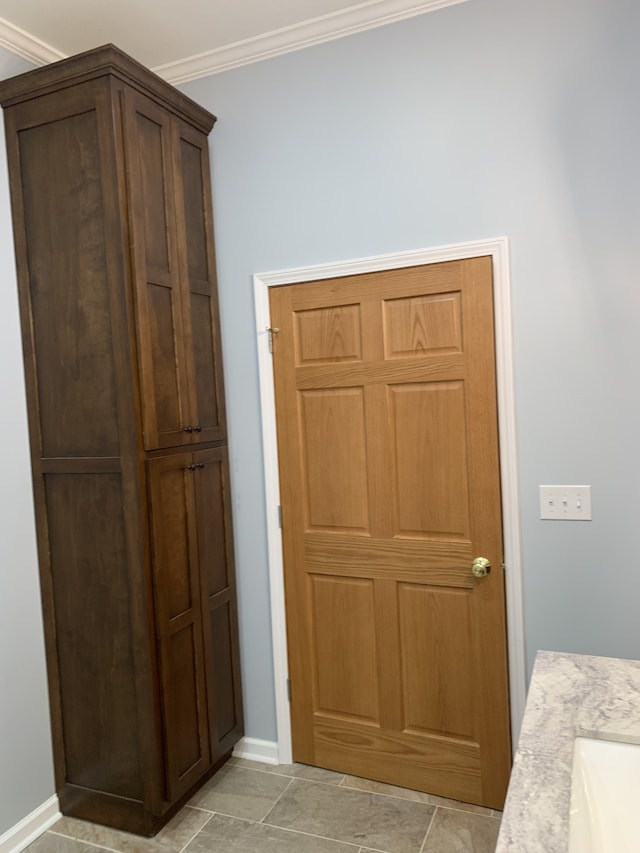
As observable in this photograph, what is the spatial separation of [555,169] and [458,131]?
368mm

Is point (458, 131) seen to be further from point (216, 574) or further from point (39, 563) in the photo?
point (39, 563)

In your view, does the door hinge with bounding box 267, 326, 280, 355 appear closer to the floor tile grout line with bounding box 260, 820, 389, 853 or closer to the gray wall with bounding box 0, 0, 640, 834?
the gray wall with bounding box 0, 0, 640, 834

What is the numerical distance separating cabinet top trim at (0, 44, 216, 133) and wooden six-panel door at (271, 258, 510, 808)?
83cm

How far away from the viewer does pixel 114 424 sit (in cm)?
214

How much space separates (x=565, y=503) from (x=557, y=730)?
3.58ft

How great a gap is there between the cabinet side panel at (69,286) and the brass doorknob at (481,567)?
51.9 inches

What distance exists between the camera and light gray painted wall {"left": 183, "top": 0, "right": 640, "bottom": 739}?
2051mm

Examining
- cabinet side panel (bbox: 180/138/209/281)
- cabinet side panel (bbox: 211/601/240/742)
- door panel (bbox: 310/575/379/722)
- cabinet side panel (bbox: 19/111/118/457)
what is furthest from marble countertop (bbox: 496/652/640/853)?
cabinet side panel (bbox: 180/138/209/281)

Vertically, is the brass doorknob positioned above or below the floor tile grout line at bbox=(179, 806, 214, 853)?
above

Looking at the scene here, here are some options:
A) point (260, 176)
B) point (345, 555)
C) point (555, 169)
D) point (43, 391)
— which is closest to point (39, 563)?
point (43, 391)

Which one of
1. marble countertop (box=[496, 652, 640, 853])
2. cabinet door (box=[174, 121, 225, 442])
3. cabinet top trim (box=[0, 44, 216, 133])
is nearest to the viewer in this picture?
marble countertop (box=[496, 652, 640, 853])

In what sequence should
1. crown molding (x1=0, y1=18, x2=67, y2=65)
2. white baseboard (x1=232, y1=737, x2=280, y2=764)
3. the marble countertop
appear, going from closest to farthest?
1. the marble countertop
2. crown molding (x1=0, y1=18, x2=67, y2=65)
3. white baseboard (x1=232, y1=737, x2=280, y2=764)

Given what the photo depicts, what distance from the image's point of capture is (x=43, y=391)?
2.27 metres

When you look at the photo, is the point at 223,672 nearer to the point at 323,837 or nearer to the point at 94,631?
the point at 94,631
